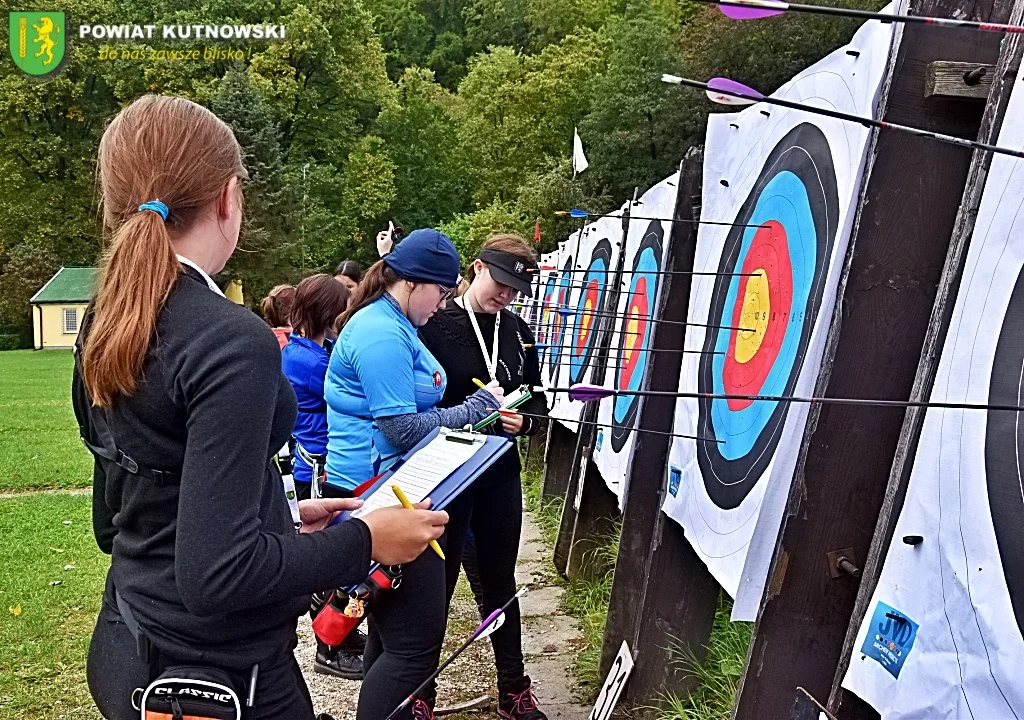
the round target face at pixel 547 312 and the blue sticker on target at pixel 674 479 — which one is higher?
the blue sticker on target at pixel 674 479

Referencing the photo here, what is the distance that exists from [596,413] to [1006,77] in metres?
3.96

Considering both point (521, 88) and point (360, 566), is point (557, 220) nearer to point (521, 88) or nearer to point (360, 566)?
point (521, 88)

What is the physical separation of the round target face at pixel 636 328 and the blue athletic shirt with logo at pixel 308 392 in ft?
4.46

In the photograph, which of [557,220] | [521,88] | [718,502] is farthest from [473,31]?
[718,502]

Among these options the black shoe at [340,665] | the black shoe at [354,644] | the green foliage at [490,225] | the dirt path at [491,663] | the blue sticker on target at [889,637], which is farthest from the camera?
the green foliage at [490,225]

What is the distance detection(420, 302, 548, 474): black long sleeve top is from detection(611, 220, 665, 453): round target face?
1.20 m

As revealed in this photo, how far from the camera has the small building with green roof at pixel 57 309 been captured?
3238 cm

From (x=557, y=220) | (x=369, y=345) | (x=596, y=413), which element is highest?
(x=369, y=345)

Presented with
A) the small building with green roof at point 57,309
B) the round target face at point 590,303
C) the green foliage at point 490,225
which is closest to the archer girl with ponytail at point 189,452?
the round target face at point 590,303

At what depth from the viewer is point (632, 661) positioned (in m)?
2.95

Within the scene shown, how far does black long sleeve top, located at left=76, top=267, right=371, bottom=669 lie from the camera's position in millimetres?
1211

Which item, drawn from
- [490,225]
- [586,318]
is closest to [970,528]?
[586,318]

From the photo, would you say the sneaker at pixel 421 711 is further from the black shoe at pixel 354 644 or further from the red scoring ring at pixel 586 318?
the red scoring ring at pixel 586 318

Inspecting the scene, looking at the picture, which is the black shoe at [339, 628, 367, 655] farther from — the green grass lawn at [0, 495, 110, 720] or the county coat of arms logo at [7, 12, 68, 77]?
the county coat of arms logo at [7, 12, 68, 77]
